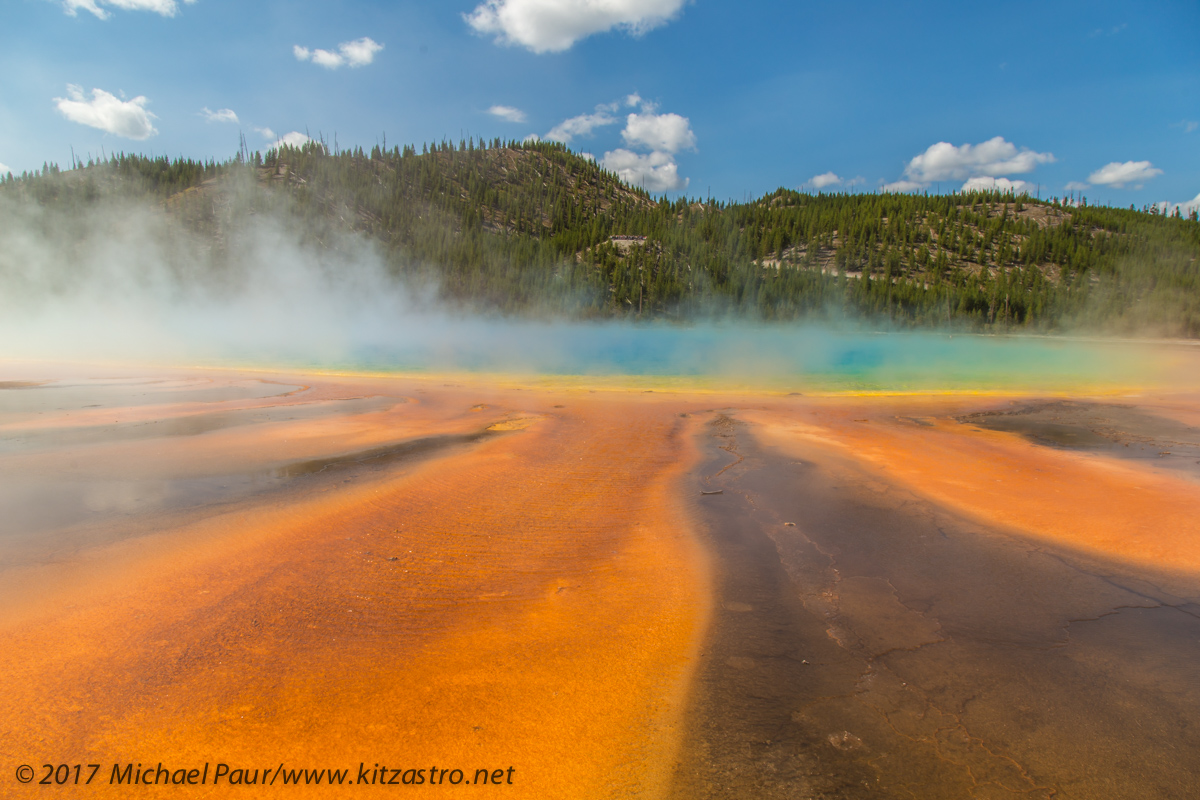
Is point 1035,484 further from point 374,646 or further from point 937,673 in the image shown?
point 374,646

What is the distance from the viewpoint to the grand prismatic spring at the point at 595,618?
249 centimetres

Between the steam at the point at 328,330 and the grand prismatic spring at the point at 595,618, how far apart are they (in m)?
13.5

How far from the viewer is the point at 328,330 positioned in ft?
186

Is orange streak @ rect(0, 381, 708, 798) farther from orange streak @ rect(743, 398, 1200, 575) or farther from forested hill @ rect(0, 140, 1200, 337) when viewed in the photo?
forested hill @ rect(0, 140, 1200, 337)

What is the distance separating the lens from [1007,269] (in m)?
98.6

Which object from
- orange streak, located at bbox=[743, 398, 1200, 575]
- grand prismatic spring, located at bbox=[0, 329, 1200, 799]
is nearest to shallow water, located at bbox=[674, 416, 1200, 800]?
grand prismatic spring, located at bbox=[0, 329, 1200, 799]

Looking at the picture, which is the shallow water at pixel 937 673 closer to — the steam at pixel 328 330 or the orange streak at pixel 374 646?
the orange streak at pixel 374 646

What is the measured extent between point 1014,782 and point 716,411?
10341 millimetres

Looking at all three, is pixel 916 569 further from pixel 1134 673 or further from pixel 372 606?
pixel 372 606

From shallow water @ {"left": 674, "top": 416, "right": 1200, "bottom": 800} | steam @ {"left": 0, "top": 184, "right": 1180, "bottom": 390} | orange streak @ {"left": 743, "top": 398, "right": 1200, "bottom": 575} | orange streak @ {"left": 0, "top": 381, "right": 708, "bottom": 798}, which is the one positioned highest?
steam @ {"left": 0, "top": 184, "right": 1180, "bottom": 390}

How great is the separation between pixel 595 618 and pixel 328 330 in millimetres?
60922

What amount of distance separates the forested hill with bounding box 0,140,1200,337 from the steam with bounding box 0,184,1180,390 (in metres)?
5.41

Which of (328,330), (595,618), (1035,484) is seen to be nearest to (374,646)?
(595,618)

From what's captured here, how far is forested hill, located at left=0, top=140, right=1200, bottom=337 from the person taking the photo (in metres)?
85.4
